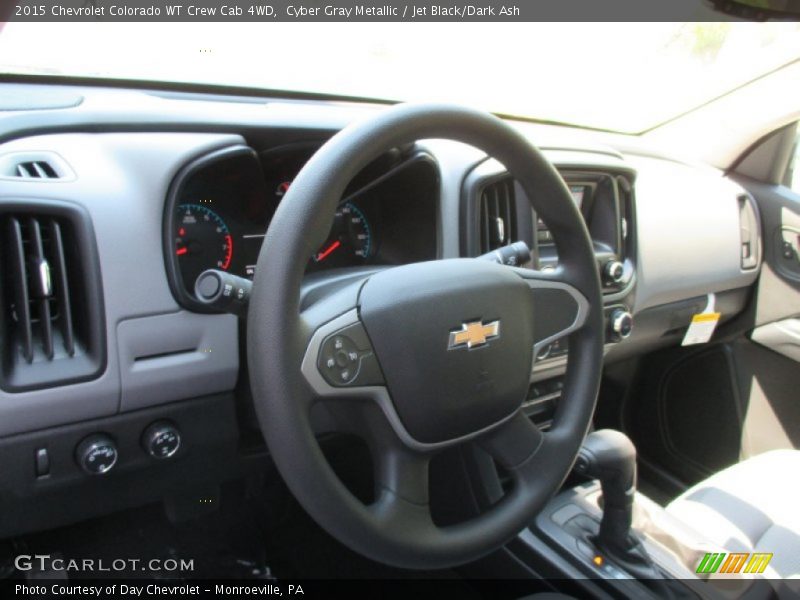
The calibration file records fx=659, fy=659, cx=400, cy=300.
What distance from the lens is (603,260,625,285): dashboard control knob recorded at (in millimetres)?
1692

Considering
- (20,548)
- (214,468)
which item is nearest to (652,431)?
(214,468)

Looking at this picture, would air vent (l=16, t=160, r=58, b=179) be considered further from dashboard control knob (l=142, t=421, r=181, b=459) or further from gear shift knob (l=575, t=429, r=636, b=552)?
gear shift knob (l=575, t=429, r=636, b=552)

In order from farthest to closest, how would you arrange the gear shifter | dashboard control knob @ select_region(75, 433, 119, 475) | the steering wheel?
the gear shifter → dashboard control knob @ select_region(75, 433, 119, 475) → the steering wheel

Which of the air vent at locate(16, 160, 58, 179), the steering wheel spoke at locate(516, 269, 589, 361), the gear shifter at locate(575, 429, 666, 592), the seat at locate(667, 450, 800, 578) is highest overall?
the air vent at locate(16, 160, 58, 179)

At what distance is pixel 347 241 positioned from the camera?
1.42m

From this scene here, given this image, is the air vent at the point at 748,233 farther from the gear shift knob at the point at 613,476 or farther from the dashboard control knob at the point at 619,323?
the gear shift knob at the point at 613,476

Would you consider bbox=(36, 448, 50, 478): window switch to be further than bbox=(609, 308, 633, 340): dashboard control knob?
No

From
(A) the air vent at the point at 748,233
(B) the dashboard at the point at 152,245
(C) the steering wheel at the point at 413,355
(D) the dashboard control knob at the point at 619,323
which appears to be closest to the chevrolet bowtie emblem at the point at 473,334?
(C) the steering wheel at the point at 413,355

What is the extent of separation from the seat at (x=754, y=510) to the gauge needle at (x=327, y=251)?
99 centimetres

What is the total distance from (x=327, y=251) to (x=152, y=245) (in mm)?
399

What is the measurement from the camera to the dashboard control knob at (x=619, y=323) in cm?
167

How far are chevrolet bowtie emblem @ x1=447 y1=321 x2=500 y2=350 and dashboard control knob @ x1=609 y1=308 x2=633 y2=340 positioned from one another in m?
0.77

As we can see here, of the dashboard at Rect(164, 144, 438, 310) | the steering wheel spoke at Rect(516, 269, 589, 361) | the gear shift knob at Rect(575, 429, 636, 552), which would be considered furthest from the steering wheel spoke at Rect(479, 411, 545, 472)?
the dashboard at Rect(164, 144, 438, 310)
